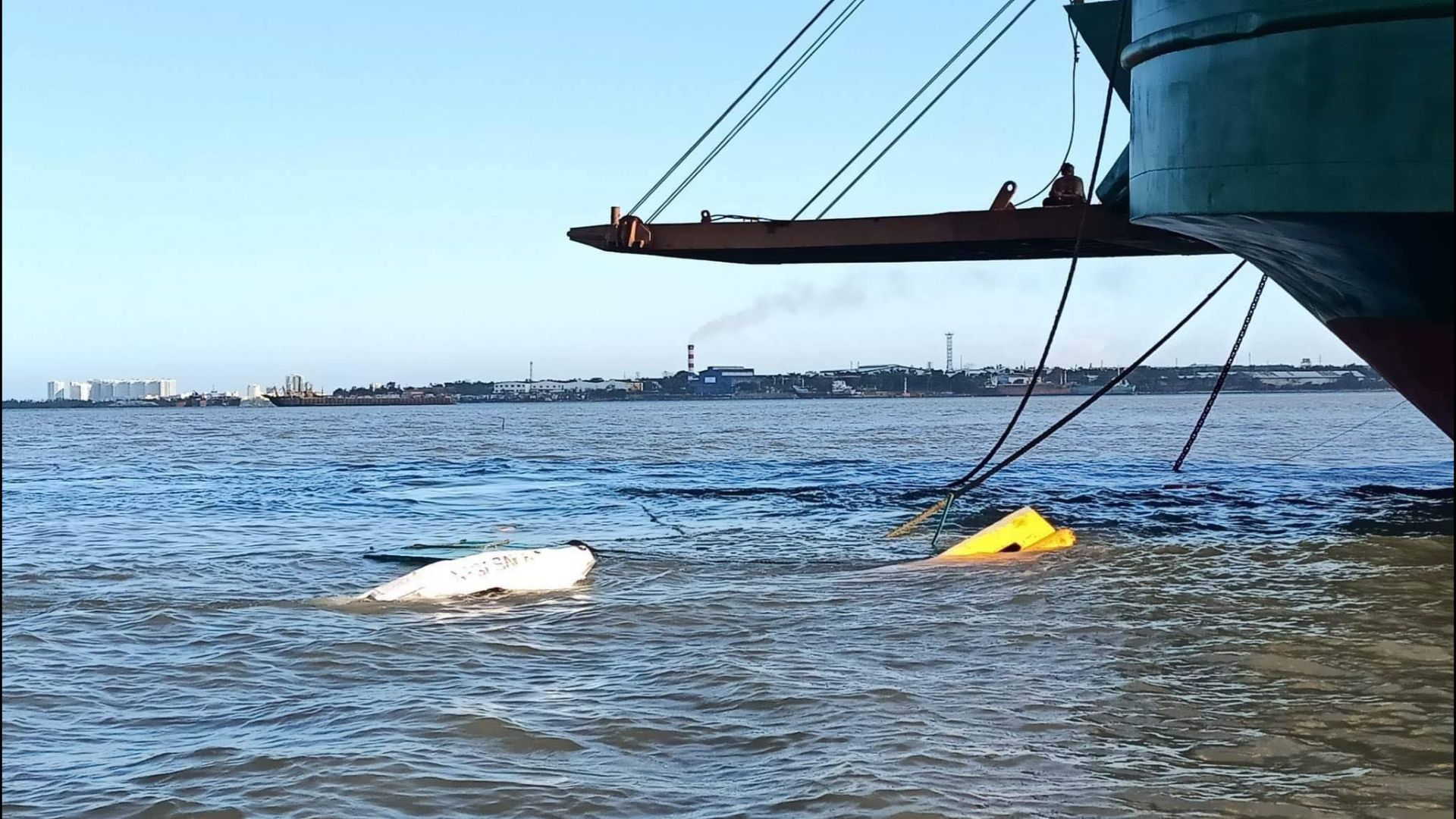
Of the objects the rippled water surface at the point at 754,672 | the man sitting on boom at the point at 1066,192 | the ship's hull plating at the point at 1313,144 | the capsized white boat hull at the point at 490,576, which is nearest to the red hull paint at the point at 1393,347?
the ship's hull plating at the point at 1313,144

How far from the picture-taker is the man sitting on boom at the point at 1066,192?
50.8ft

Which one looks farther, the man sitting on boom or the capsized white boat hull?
the man sitting on boom

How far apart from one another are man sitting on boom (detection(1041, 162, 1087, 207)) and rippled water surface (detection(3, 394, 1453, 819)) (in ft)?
14.3

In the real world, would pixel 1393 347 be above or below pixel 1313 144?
below

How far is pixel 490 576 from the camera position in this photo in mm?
13188

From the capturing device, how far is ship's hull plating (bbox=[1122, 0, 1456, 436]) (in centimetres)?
768

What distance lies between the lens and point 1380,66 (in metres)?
7.87

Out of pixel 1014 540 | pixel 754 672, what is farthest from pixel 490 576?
pixel 1014 540

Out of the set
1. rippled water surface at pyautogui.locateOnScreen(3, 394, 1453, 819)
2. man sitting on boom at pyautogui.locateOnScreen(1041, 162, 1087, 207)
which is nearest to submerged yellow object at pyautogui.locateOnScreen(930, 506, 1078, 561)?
rippled water surface at pyautogui.locateOnScreen(3, 394, 1453, 819)

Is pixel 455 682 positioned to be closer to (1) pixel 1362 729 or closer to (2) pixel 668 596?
(2) pixel 668 596

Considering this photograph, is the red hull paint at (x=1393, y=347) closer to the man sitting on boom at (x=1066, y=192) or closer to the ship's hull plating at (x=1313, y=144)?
the ship's hull plating at (x=1313, y=144)

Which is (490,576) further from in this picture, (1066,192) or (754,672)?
(1066,192)

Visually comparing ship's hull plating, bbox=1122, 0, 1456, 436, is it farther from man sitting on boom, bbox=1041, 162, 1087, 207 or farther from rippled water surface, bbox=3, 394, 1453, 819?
man sitting on boom, bbox=1041, 162, 1087, 207

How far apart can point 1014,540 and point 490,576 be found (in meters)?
6.60
